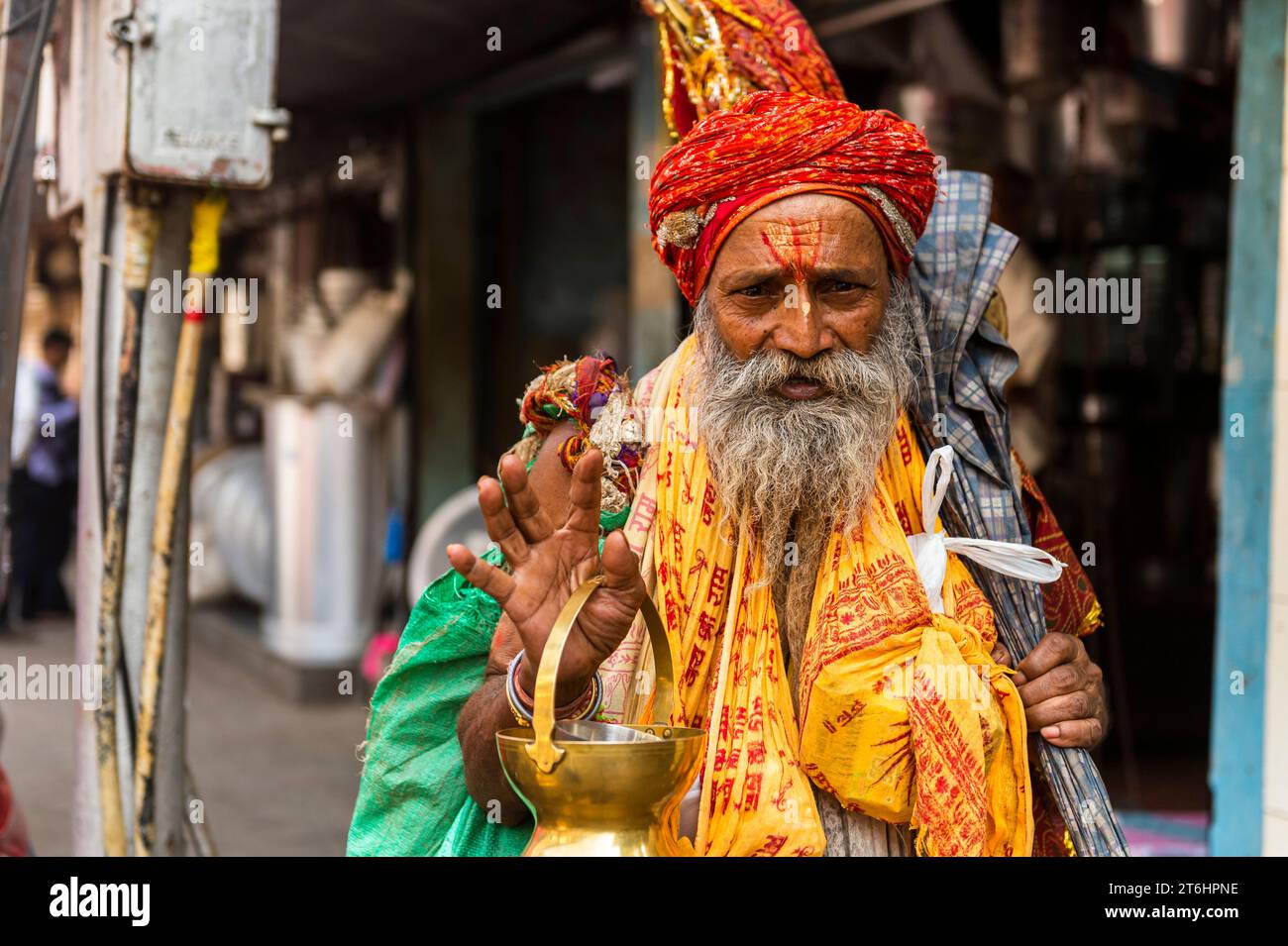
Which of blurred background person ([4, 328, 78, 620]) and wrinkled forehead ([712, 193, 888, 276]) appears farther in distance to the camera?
blurred background person ([4, 328, 78, 620])

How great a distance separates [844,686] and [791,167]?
763 millimetres

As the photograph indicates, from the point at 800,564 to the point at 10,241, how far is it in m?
2.03

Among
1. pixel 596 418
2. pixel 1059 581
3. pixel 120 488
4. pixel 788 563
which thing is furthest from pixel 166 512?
pixel 1059 581

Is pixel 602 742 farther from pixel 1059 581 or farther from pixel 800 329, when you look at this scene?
pixel 1059 581

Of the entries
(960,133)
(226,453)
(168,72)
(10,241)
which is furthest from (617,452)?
(226,453)

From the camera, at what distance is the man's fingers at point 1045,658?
6.86ft

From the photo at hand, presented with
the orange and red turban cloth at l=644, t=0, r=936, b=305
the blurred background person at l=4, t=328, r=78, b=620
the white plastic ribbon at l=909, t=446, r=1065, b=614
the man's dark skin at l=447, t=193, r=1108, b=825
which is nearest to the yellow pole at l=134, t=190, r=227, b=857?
the man's dark skin at l=447, t=193, r=1108, b=825

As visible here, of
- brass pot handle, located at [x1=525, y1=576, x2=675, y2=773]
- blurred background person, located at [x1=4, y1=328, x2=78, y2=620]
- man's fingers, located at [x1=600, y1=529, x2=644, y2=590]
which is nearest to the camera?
brass pot handle, located at [x1=525, y1=576, x2=675, y2=773]

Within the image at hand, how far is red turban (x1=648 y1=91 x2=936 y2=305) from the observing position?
198cm

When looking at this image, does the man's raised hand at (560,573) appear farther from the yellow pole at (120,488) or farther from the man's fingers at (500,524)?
the yellow pole at (120,488)

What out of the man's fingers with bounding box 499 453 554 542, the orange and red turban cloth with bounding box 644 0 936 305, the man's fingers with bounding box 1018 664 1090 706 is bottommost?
the man's fingers with bounding box 1018 664 1090 706

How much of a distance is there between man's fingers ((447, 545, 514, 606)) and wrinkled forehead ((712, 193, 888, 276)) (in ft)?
2.13

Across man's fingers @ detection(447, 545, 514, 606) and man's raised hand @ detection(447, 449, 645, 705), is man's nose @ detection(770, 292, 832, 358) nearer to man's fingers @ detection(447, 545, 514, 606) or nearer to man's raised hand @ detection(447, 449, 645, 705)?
man's raised hand @ detection(447, 449, 645, 705)

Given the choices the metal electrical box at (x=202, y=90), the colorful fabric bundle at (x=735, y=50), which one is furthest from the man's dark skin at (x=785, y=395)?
the metal electrical box at (x=202, y=90)
